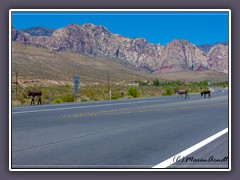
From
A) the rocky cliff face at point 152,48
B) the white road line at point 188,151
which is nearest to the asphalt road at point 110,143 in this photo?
the white road line at point 188,151

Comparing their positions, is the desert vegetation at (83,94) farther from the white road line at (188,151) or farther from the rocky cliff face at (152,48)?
the white road line at (188,151)

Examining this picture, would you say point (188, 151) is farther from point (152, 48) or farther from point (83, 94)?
point (83, 94)

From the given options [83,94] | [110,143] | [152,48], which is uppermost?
[152,48]

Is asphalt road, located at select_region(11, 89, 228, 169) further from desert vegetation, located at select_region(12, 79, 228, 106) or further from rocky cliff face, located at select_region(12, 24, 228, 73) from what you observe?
desert vegetation, located at select_region(12, 79, 228, 106)

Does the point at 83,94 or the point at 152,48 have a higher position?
the point at 152,48

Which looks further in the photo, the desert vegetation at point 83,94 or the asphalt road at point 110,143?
the desert vegetation at point 83,94

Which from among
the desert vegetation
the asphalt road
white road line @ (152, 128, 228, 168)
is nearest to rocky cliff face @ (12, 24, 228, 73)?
the asphalt road

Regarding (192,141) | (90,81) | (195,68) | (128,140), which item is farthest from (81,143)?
(90,81)

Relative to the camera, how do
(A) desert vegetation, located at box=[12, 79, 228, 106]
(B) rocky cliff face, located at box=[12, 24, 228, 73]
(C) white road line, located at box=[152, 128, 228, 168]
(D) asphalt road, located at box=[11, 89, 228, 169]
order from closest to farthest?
(C) white road line, located at box=[152, 128, 228, 168] < (D) asphalt road, located at box=[11, 89, 228, 169] < (B) rocky cliff face, located at box=[12, 24, 228, 73] < (A) desert vegetation, located at box=[12, 79, 228, 106]

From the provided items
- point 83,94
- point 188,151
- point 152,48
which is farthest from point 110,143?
Result: point 83,94

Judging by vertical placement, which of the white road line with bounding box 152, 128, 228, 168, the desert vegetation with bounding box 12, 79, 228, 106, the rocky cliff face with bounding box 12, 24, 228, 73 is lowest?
the white road line with bounding box 152, 128, 228, 168

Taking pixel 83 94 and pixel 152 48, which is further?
pixel 83 94

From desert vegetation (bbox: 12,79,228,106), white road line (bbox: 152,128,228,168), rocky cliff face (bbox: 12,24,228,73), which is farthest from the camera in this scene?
desert vegetation (bbox: 12,79,228,106)
